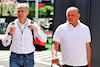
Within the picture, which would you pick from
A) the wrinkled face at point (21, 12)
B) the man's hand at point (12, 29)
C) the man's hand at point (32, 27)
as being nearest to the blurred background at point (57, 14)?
the man's hand at point (32, 27)

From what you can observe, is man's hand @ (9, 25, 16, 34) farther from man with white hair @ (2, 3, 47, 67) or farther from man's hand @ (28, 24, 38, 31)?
man's hand @ (28, 24, 38, 31)

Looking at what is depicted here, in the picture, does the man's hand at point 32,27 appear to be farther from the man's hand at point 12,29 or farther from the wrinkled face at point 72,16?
the wrinkled face at point 72,16

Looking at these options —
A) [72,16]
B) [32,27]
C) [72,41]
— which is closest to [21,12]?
[32,27]

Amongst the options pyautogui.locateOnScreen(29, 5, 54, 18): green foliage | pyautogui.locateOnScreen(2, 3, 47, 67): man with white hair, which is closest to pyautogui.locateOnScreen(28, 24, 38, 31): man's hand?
pyautogui.locateOnScreen(2, 3, 47, 67): man with white hair

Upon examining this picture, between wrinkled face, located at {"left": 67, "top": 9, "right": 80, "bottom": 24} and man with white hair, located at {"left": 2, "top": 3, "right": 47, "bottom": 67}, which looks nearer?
wrinkled face, located at {"left": 67, "top": 9, "right": 80, "bottom": 24}

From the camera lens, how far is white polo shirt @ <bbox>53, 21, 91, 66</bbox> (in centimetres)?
310

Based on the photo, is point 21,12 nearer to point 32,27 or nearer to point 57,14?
point 32,27

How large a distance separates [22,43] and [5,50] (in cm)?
816

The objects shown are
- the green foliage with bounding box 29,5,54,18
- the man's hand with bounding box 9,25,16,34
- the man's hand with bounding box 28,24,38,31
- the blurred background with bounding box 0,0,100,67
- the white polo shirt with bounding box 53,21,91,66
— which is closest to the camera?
the white polo shirt with bounding box 53,21,91,66

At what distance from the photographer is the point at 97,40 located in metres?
5.31

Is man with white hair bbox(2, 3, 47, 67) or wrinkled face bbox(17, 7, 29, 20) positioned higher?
wrinkled face bbox(17, 7, 29, 20)

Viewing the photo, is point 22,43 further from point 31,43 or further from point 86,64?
point 86,64

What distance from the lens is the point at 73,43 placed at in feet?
10.2

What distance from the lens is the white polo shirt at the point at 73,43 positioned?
122 inches
